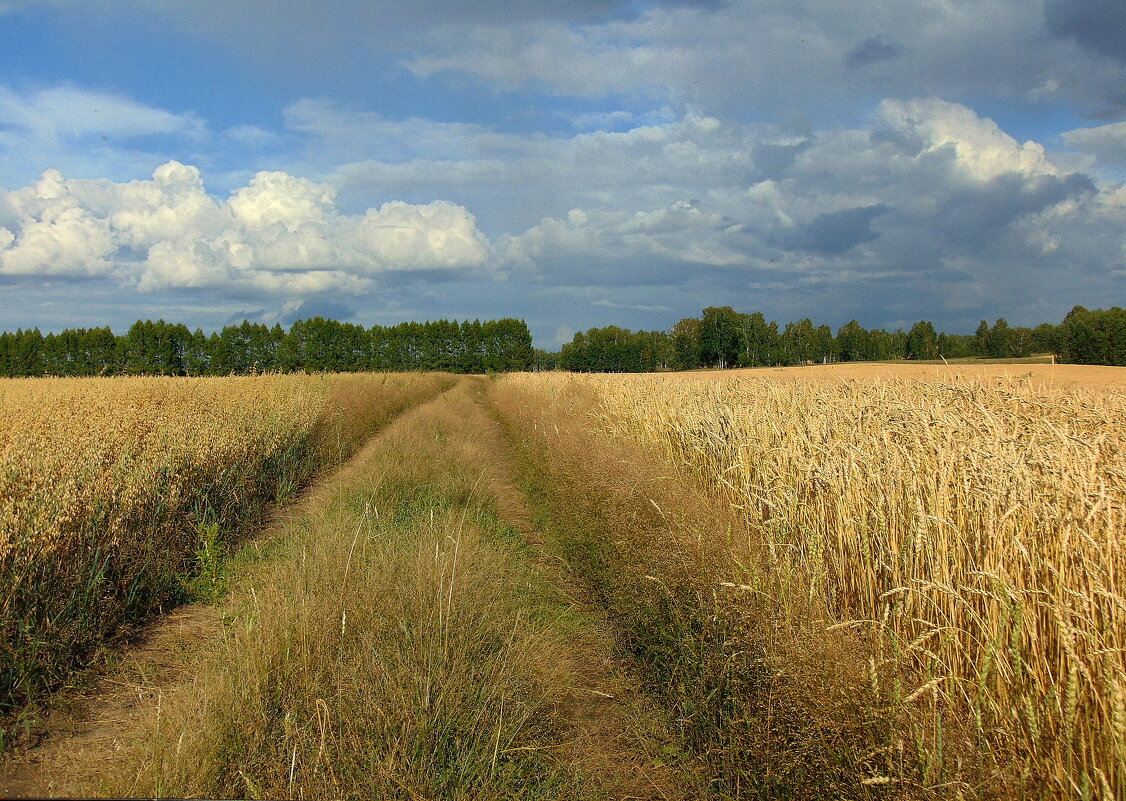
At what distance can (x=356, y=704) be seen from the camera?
2832mm

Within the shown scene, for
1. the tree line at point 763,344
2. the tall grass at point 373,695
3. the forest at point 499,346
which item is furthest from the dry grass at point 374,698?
the tree line at point 763,344

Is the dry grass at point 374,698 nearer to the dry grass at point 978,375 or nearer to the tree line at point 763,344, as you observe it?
the dry grass at point 978,375

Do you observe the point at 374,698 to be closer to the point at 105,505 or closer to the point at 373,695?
the point at 373,695

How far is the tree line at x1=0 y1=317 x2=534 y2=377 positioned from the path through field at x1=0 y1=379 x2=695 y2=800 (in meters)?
31.2

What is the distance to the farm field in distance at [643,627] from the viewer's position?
2.25 meters

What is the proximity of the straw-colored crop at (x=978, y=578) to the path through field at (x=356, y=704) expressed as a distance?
1.26m

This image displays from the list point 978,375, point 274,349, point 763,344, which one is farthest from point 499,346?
point 978,375

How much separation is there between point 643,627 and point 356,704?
7.05ft

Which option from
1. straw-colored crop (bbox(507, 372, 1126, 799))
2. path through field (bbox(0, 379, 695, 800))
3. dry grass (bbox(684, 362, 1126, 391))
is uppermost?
dry grass (bbox(684, 362, 1126, 391))

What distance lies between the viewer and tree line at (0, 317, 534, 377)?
143ft

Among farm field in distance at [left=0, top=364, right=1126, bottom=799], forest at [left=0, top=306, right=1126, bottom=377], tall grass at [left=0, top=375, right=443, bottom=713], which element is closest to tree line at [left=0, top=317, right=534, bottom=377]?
forest at [left=0, top=306, right=1126, bottom=377]

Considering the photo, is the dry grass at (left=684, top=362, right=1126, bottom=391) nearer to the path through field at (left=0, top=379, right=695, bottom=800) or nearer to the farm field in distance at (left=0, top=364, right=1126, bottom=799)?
the farm field in distance at (left=0, top=364, right=1126, bottom=799)

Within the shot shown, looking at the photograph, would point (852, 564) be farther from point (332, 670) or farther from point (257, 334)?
point (257, 334)

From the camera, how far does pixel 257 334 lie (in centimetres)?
5019
